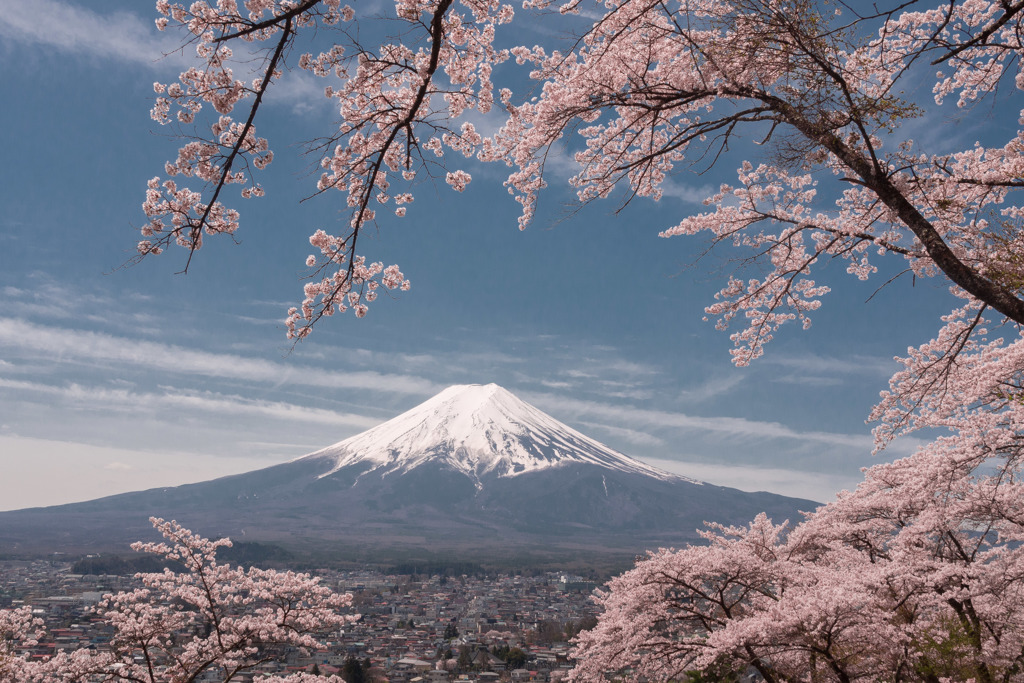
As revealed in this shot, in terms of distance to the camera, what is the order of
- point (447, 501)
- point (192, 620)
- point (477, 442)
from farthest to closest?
point (477, 442) → point (447, 501) → point (192, 620)

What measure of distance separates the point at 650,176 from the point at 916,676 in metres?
8.40

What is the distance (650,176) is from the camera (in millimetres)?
5133

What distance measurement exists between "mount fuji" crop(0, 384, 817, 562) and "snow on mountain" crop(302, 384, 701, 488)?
0.46 m

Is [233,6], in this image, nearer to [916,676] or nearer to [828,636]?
[828,636]

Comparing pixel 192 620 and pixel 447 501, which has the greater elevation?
pixel 192 620

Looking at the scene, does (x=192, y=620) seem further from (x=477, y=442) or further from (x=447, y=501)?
(x=477, y=442)

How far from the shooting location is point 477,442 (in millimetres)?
175500

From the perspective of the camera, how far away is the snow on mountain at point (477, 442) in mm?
164750

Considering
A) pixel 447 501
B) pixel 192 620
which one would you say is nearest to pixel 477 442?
pixel 447 501

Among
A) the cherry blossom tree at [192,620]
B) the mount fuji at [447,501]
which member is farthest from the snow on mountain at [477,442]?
the cherry blossom tree at [192,620]

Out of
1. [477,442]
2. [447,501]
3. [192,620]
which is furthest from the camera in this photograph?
[477,442]

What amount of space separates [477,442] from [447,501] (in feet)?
109

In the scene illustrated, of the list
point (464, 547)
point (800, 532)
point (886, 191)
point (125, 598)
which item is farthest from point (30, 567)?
point (886, 191)

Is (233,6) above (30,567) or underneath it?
above
